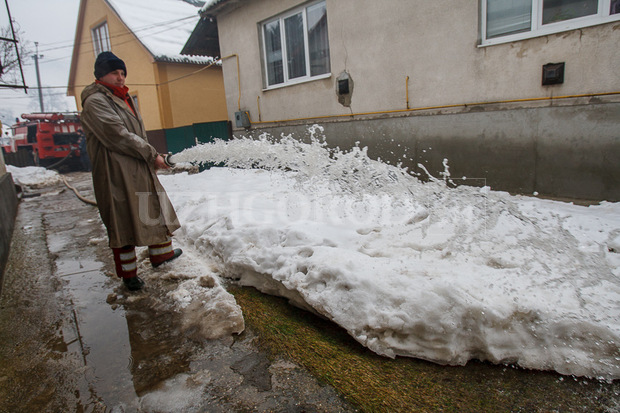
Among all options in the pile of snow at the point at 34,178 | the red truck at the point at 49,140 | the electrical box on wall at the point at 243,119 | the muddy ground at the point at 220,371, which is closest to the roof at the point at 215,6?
the electrical box on wall at the point at 243,119

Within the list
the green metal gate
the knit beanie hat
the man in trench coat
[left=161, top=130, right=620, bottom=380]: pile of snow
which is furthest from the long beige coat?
the green metal gate

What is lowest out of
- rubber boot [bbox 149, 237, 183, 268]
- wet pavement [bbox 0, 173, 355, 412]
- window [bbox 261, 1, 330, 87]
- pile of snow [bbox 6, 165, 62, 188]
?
wet pavement [bbox 0, 173, 355, 412]

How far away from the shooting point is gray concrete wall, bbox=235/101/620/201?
434cm

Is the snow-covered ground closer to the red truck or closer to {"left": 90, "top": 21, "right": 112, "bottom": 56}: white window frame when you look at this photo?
the red truck

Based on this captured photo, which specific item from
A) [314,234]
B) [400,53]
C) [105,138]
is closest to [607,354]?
[314,234]

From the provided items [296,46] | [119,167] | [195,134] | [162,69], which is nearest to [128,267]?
[119,167]

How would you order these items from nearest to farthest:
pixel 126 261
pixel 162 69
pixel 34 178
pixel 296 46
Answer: pixel 126 261 → pixel 296 46 → pixel 34 178 → pixel 162 69

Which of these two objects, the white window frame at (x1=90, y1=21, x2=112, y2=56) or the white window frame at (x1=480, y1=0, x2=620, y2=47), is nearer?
the white window frame at (x1=480, y1=0, x2=620, y2=47)

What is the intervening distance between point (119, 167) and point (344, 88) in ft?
15.8

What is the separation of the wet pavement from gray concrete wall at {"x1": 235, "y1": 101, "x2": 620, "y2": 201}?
4.32 meters

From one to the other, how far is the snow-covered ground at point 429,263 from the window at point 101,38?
55.8ft

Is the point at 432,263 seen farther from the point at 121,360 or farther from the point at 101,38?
the point at 101,38

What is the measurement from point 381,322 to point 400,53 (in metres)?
5.03

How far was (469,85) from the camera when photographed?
5.33 metres
